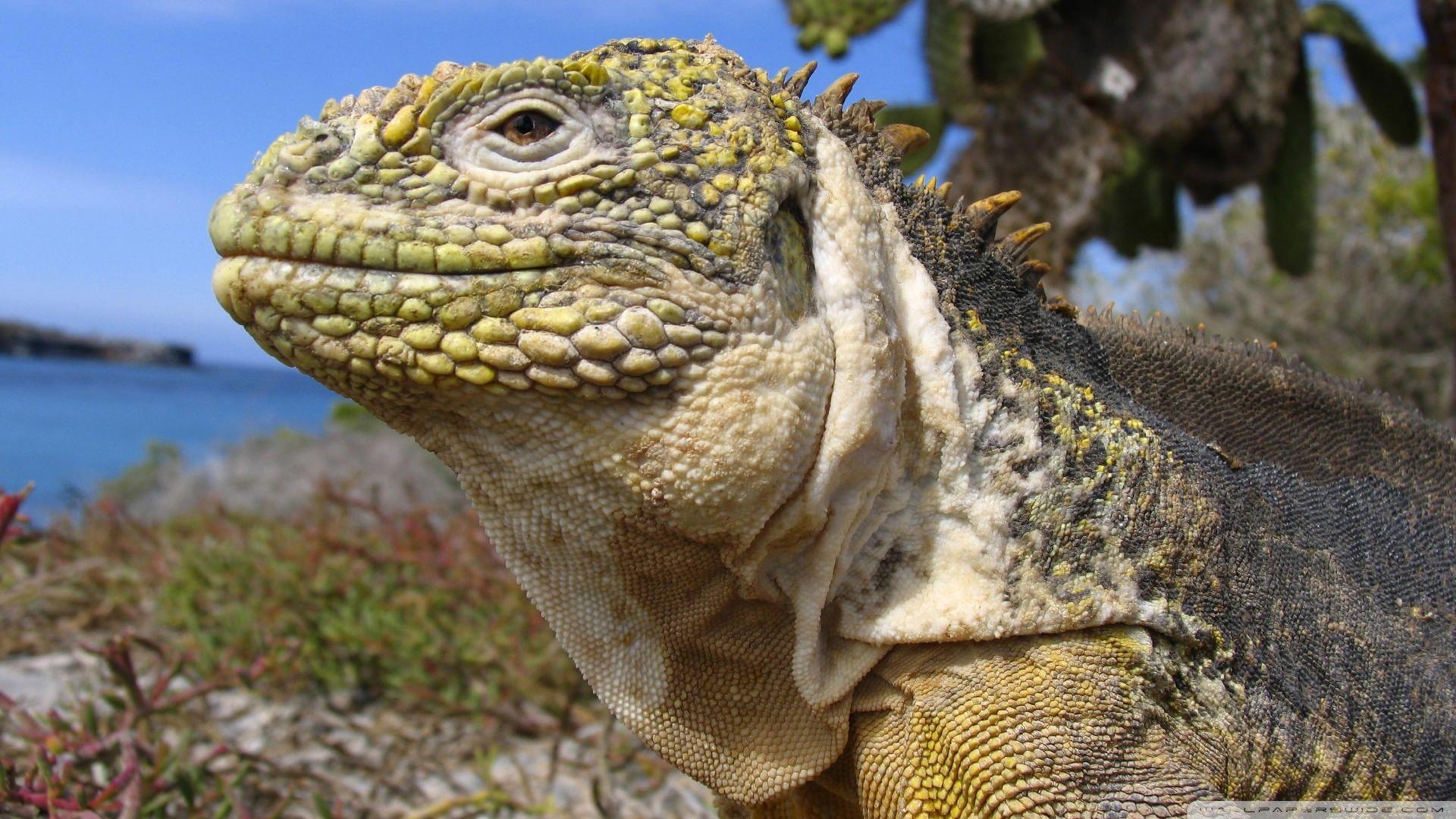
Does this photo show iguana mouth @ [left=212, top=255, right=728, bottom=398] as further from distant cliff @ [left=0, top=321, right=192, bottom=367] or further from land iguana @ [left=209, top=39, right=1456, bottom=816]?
distant cliff @ [left=0, top=321, right=192, bottom=367]

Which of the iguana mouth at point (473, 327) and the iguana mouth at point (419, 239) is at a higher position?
the iguana mouth at point (419, 239)

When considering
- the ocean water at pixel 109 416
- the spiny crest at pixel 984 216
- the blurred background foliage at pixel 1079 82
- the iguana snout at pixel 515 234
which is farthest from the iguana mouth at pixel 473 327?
the blurred background foliage at pixel 1079 82

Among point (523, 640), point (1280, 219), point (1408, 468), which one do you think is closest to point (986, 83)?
point (1280, 219)

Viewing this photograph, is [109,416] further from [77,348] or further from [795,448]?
[795,448]

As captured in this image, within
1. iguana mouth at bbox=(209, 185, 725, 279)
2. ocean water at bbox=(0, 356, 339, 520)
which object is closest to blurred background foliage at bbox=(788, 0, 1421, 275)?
ocean water at bbox=(0, 356, 339, 520)

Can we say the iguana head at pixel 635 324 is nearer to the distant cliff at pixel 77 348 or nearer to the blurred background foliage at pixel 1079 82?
the blurred background foliage at pixel 1079 82

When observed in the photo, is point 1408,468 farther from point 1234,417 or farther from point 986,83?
point 986,83
